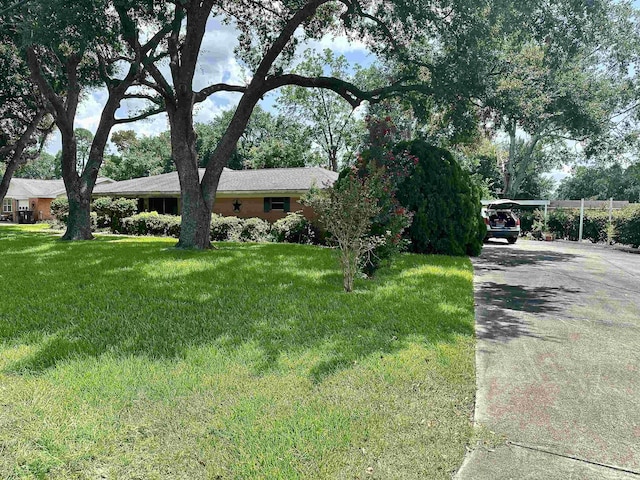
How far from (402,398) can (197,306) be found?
4031 mm

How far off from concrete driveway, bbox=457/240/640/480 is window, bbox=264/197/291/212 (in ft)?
52.0

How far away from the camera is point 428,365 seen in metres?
4.11

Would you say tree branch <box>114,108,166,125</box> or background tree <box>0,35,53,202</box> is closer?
background tree <box>0,35,53,202</box>

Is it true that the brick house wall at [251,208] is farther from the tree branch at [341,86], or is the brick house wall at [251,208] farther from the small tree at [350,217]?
the small tree at [350,217]

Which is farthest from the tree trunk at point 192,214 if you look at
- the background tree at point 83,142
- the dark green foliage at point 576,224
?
the background tree at point 83,142

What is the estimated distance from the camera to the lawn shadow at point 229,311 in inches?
182

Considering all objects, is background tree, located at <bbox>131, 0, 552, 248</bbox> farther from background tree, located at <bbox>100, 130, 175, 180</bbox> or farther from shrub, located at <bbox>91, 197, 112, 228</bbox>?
background tree, located at <bbox>100, 130, 175, 180</bbox>

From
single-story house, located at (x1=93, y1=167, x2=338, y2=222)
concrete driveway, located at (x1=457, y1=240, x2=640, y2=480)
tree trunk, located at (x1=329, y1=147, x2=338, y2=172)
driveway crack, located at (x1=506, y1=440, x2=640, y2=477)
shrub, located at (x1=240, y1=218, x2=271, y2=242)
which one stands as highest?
tree trunk, located at (x1=329, y1=147, x2=338, y2=172)

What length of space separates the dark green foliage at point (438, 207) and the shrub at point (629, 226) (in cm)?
915

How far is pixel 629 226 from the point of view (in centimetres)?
1811

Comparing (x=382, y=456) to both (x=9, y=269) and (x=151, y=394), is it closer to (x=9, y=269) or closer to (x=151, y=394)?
(x=151, y=394)

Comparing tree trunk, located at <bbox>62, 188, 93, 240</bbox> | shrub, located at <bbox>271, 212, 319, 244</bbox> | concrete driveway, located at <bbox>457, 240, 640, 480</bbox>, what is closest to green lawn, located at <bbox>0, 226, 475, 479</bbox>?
concrete driveway, located at <bbox>457, 240, 640, 480</bbox>

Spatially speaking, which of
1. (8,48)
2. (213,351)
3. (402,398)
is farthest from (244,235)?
(402,398)

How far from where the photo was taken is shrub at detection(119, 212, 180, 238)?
Result: 21766mm
